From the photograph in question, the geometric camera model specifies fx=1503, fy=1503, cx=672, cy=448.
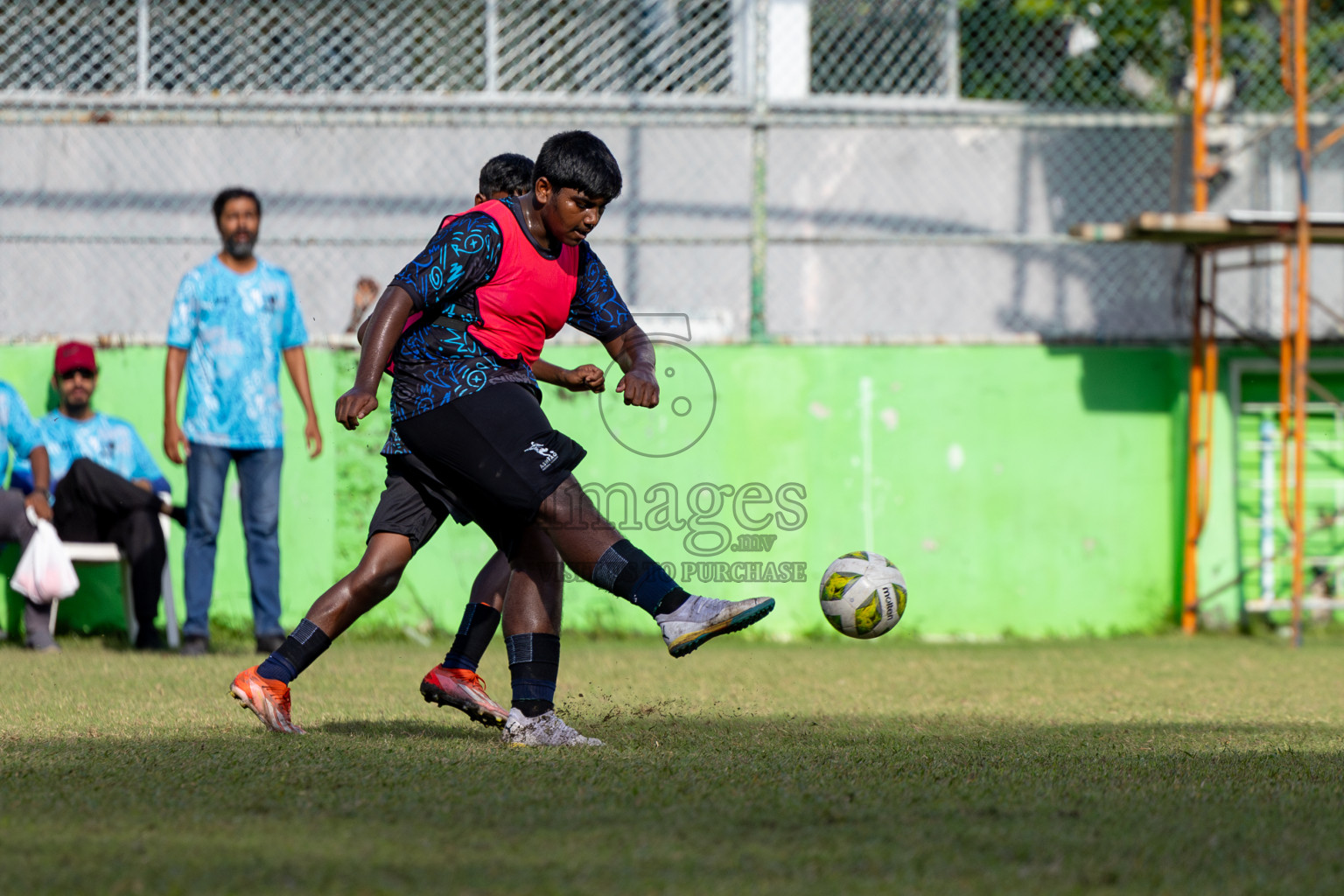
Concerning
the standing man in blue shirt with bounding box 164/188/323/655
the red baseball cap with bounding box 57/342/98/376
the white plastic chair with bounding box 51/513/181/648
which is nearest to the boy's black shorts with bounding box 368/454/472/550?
the standing man in blue shirt with bounding box 164/188/323/655

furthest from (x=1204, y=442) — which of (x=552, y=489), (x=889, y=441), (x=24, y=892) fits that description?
(x=24, y=892)

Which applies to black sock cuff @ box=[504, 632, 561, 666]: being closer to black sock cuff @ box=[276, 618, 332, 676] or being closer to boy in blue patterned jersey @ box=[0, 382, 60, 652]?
black sock cuff @ box=[276, 618, 332, 676]

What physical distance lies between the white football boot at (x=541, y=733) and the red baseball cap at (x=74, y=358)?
456 cm

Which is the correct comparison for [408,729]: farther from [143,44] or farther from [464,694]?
[143,44]

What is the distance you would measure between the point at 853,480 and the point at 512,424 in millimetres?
4921

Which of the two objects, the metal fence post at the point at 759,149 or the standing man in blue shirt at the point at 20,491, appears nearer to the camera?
the standing man in blue shirt at the point at 20,491

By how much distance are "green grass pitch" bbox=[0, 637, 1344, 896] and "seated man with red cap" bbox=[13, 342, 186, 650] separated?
1.54 meters

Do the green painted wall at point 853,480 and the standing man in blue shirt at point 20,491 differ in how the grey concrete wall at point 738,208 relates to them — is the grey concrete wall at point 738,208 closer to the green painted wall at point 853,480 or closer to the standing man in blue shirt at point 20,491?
the green painted wall at point 853,480

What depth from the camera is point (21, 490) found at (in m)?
7.51

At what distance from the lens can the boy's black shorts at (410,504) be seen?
13.9 ft

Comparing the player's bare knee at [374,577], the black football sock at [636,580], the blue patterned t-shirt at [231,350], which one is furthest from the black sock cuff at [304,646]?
the blue patterned t-shirt at [231,350]

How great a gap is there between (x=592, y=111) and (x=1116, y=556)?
432 cm

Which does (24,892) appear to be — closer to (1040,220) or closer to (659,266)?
(659,266)

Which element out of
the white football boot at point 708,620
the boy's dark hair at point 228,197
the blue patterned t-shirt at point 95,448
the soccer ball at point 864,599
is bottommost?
the soccer ball at point 864,599
